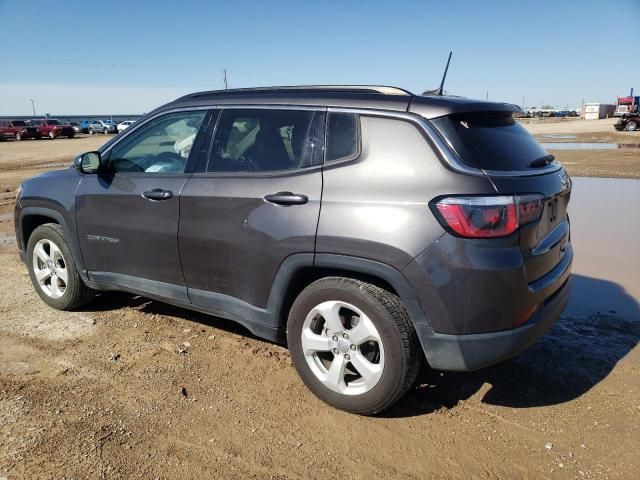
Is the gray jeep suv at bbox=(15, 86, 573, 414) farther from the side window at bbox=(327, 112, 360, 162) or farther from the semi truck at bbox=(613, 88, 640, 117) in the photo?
the semi truck at bbox=(613, 88, 640, 117)

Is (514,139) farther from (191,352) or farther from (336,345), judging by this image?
(191,352)

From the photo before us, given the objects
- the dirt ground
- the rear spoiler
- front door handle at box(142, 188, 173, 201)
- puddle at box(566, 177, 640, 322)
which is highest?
the rear spoiler

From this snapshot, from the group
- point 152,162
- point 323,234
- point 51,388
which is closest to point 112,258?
point 152,162

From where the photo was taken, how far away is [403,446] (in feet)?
9.32

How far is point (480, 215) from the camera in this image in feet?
8.51

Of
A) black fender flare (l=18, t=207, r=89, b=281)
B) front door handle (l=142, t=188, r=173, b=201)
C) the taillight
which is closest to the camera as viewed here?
the taillight

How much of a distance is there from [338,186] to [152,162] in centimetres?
181

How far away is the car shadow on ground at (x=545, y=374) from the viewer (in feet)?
10.8

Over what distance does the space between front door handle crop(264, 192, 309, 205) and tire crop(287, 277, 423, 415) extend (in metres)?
0.48

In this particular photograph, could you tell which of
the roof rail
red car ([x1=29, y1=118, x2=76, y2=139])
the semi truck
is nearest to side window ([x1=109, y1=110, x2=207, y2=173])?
the roof rail

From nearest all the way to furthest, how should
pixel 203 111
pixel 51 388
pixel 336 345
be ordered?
1. pixel 336 345
2. pixel 51 388
3. pixel 203 111

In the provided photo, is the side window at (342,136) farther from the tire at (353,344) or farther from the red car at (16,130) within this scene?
the red car at (16,130)

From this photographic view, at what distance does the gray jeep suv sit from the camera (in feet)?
8.72

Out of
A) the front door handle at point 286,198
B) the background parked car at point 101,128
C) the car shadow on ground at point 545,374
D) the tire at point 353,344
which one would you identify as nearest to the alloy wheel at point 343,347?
the tire at point 353,344
